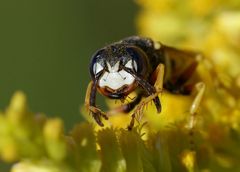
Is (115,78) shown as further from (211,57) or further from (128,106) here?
(211,57)

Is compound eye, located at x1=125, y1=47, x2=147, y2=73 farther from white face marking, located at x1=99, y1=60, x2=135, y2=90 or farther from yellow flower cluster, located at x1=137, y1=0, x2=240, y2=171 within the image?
yellow flower cluster, located at x1=137, y1=0, x2=240, y2=171

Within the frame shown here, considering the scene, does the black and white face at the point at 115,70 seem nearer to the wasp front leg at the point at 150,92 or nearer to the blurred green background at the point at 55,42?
the wasp front leg at the point at 150,92

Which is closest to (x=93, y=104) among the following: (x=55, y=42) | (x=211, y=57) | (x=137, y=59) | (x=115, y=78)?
(x=115, y=78)

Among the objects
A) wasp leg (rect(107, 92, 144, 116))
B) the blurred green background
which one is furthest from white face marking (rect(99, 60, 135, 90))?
the blurred green background

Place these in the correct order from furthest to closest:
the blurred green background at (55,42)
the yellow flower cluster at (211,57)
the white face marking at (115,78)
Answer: the blurred green background at (55,42) → the yellow flower cluster at (211,57) → the white face marking at (115,78)

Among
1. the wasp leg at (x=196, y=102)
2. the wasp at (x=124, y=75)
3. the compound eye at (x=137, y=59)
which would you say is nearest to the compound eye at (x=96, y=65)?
the wasp at (x=124, y=75)

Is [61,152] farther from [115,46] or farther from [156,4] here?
[156,4]

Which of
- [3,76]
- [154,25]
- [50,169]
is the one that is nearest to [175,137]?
[50,169]
